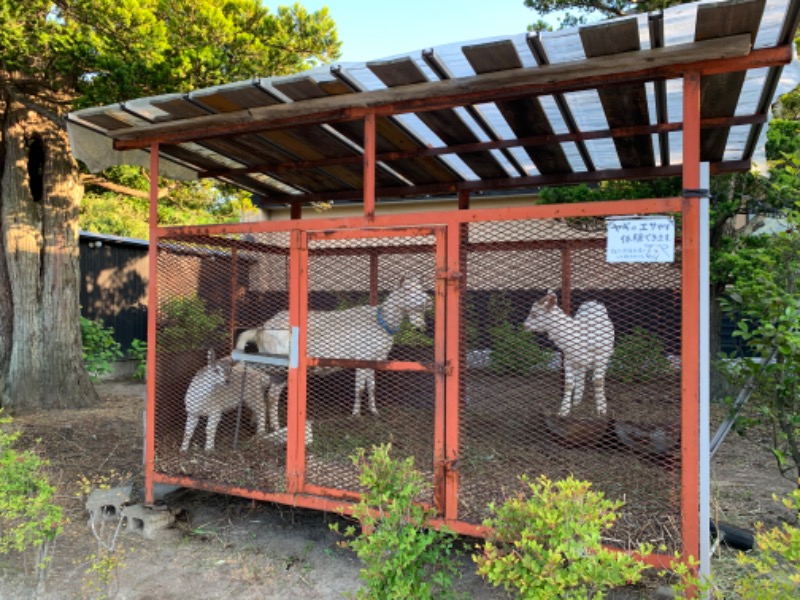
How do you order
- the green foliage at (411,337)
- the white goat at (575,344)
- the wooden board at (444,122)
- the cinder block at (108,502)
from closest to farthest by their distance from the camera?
1. the wooden board at (444,122)
2. the cinder block at (108,502)
3. the white goat at (575,344)
4. the green foliage at (411,337)

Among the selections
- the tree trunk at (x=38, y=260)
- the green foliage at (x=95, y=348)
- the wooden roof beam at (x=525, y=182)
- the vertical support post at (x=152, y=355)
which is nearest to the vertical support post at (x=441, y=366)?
the vertical support post at (x=152, y=355)

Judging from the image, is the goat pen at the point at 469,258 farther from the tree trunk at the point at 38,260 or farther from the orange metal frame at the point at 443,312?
the tree trunk at the point at 38,260

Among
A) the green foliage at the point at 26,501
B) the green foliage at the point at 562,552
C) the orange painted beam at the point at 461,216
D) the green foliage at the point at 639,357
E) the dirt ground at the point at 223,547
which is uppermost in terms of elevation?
the orange painted beam at the point at 461,216

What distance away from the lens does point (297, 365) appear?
3.37 meters

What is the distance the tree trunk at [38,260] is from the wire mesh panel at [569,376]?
5415 mm

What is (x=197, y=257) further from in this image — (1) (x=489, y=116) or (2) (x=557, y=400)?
(2) (x=557, y=400)

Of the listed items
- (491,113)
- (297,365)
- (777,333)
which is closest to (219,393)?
(297,365)

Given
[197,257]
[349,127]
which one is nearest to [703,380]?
[349,127]

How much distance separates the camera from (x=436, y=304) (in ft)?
9.91

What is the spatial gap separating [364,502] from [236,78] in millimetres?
5039

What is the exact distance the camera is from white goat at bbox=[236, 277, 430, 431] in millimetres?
4289

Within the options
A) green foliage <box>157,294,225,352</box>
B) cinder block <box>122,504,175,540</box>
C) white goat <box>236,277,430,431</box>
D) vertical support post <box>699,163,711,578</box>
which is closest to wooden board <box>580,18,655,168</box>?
vertical support post <box>699,163,711,578</box>

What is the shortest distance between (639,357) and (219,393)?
3277 millimetres

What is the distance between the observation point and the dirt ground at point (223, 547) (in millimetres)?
2975
